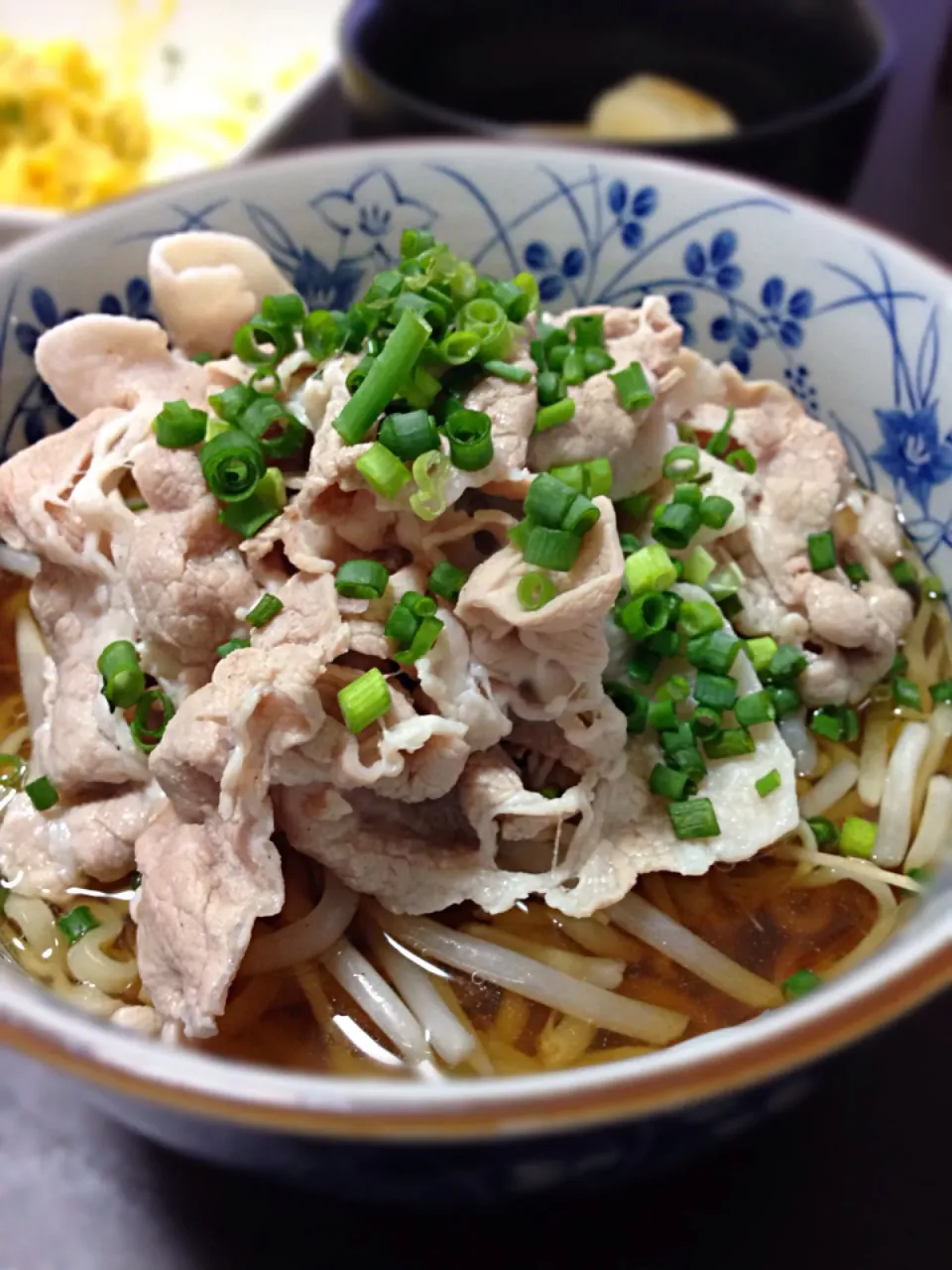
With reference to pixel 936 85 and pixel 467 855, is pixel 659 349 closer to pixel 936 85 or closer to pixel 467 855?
pixel 467 855

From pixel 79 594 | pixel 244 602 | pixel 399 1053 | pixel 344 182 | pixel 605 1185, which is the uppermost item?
pixel 344 182

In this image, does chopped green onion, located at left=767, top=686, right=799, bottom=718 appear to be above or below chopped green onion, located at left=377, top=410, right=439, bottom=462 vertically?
below

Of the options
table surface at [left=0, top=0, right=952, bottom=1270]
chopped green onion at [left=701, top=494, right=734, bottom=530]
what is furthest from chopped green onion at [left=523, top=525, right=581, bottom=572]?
table surface at [left=0, top=0, right=952, bottom=1270]

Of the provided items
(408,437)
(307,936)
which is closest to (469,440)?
(408,437)

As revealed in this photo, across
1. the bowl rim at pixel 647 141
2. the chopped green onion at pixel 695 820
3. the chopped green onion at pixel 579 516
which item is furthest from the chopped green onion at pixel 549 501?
the bowl rim at pixel 647 141

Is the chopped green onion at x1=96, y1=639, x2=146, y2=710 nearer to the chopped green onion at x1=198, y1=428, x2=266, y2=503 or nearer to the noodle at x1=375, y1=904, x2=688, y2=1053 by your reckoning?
the chopped green onion at x1=198, y1=428, x2=266, y2=503

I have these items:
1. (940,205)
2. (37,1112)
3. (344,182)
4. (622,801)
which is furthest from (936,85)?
(37,1112)
